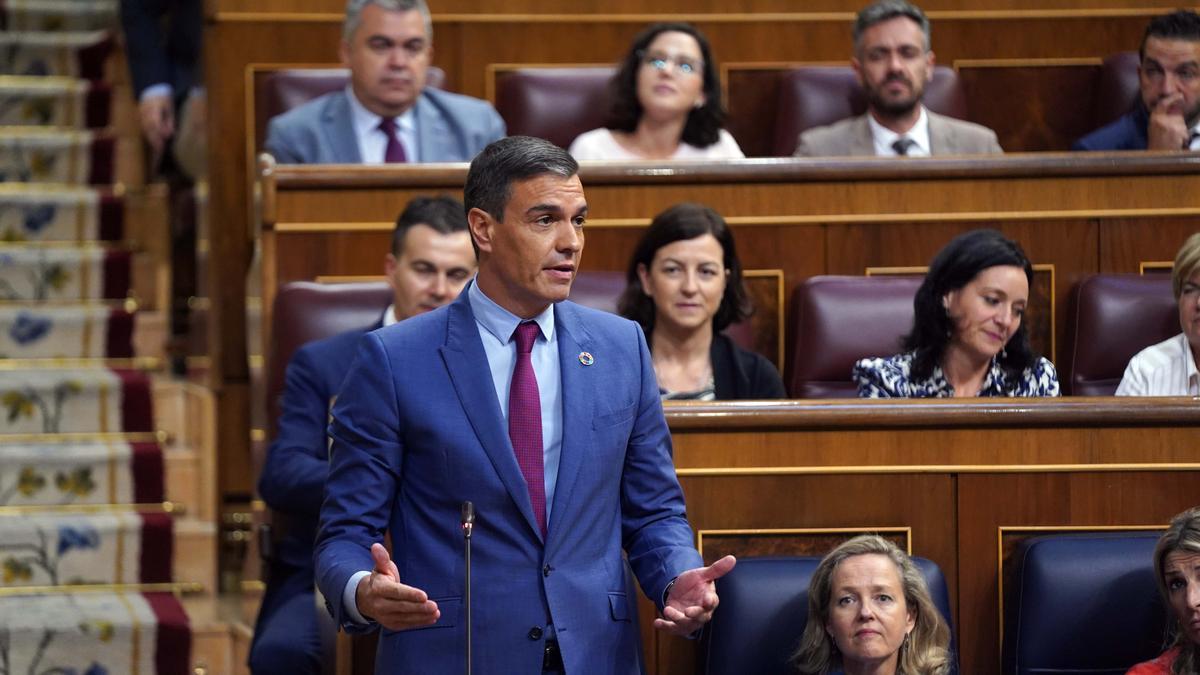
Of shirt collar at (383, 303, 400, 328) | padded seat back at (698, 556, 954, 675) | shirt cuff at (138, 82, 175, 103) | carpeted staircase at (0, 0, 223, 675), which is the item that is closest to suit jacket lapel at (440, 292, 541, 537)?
padded seat back at (698, 556, 954, 675)

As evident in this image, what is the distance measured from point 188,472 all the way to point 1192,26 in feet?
3.43

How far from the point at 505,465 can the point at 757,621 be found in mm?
256

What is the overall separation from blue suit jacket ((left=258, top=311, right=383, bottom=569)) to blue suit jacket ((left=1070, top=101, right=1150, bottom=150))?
0.83 metres

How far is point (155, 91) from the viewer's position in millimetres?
1981

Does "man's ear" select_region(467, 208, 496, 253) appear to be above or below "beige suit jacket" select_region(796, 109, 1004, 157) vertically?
below

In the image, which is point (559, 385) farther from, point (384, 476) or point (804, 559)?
point (804, 559)

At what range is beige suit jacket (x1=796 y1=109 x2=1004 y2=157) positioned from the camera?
175cm

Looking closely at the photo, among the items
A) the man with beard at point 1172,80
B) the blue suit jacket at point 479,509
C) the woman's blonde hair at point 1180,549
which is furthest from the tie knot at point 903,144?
the blue suit jacket at point 479,509

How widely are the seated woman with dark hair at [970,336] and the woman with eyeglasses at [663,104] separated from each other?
17.0 inches

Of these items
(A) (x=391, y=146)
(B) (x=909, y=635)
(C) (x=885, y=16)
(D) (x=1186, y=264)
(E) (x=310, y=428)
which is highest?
(C) (x=885, y=16)

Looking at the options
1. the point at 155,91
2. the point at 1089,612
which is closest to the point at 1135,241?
the point at 1089,612

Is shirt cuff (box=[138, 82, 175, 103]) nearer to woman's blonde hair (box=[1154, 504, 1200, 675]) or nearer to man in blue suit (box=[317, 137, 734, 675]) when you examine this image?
man in blue suit (box=[317, 137, 734, 675])

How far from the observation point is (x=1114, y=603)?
3.47ft

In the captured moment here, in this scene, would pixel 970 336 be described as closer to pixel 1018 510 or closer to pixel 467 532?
pixel 1018 510
